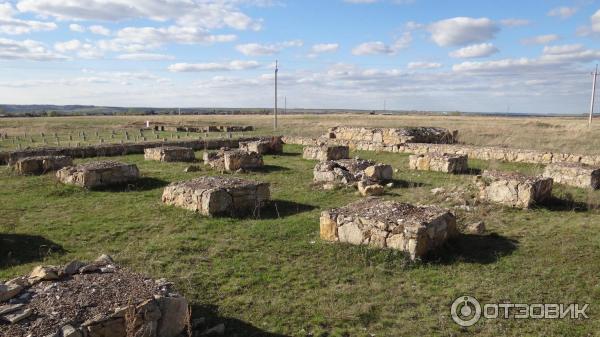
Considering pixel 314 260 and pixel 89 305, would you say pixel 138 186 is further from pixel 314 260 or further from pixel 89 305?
pixel 89 305

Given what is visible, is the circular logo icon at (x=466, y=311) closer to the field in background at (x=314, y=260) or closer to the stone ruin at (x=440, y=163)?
the field in background at (x=314, y=260)

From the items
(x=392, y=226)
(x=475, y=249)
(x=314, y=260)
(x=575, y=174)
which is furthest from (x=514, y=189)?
(x=314, y=260)

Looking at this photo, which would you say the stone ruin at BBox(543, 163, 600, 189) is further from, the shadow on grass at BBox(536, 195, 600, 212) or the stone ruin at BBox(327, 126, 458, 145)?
the stone ruin at BBox(327, 126, 458, 145)

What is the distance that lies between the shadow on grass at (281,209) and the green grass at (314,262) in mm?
53

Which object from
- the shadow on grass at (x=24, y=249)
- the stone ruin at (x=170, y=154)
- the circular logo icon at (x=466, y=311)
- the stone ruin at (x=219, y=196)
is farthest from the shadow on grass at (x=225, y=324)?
the stone ruin at (x=170, y=154)

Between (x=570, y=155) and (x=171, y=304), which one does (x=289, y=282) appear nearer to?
(x=171, y=304)

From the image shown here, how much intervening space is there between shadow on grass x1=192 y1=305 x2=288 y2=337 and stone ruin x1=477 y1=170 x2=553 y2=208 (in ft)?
27.6

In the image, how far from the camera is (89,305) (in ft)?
16.0

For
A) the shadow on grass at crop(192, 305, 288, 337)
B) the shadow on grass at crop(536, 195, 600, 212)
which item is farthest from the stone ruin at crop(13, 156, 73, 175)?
the shadow on grass at crop(536, 195, 600, 212)

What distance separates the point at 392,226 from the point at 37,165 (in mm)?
14581

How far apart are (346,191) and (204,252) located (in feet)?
20.5

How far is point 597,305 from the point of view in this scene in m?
6.18

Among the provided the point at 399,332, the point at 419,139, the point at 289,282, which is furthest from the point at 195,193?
the point at 419,139

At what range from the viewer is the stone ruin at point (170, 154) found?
67.9 feet
